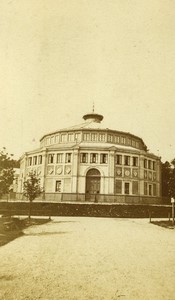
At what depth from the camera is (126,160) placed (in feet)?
178

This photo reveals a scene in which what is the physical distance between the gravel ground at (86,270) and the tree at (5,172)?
27.2 feet

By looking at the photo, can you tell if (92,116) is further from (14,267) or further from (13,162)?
(14,267)

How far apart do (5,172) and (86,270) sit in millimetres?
14750

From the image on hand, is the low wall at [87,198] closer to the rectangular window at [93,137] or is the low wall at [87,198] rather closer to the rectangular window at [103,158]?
the rectangular window at [103,158]

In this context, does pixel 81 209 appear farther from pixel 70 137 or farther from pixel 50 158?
pixel 70 137

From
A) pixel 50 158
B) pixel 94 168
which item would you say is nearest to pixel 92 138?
pixel 94 168

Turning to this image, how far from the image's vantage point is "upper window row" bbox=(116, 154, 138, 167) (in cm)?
5330

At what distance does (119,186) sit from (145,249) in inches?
1581

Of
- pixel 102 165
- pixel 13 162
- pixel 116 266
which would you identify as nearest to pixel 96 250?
pixel 116 266

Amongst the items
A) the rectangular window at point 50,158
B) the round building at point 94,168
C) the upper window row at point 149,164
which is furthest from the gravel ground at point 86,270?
the upper window row at point 149,164

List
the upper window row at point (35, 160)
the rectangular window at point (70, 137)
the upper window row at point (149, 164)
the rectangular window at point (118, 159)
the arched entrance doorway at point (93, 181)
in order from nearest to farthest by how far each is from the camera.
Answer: the arched entrance doorway at point (93, 181) < the rectangular window at point (118, 159) < the upper window row at point (35, 160) < the upper window row at point (149, 164) < the rectangular window at point (70, 137)

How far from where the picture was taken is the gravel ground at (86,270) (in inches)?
251

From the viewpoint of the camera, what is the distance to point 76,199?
46062 millimetres

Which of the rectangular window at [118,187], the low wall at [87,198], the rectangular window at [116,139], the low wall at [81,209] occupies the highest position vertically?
the rectangular window at [116,139]
